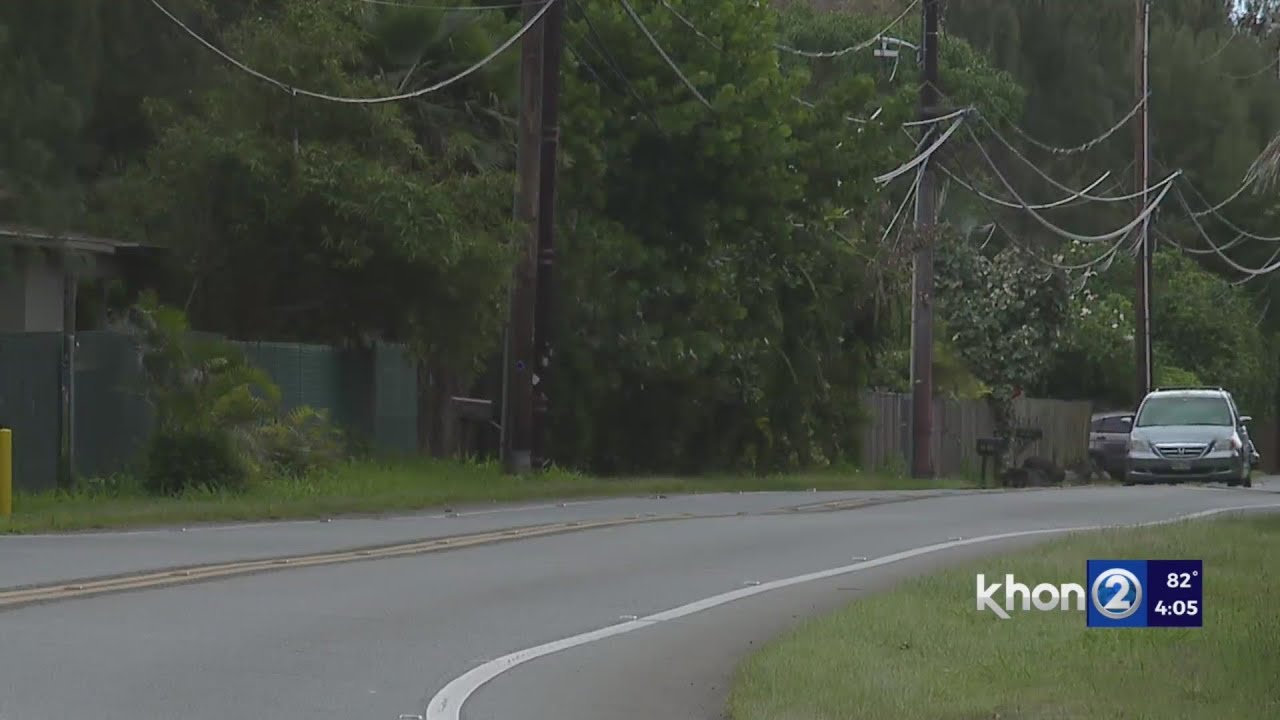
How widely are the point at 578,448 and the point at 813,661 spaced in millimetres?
23143

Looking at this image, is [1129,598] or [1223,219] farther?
[1223,219]

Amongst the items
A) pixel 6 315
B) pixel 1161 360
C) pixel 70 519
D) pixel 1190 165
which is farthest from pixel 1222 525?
pixel 1190 165

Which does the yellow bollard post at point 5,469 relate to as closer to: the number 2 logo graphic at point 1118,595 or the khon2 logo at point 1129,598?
the khon2 logo at point 1129,598

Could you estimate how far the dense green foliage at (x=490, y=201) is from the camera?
29656 mm

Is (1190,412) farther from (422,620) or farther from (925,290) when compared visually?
(422,620)

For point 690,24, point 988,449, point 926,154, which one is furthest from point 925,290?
point 690,24

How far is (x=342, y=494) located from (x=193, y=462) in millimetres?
1867

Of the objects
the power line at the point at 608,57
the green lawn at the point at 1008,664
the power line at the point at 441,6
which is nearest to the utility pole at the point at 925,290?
the power line at the point at 608,57

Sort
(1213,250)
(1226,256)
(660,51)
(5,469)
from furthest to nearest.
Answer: (1226,256), (1213,250), (660,51), (5,469)

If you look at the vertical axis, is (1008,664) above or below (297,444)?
below

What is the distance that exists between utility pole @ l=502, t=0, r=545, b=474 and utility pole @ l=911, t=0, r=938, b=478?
11633 millimetres

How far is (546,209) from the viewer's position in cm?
2997

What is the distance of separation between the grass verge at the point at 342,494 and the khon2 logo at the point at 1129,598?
990cm

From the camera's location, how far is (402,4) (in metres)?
32.6
